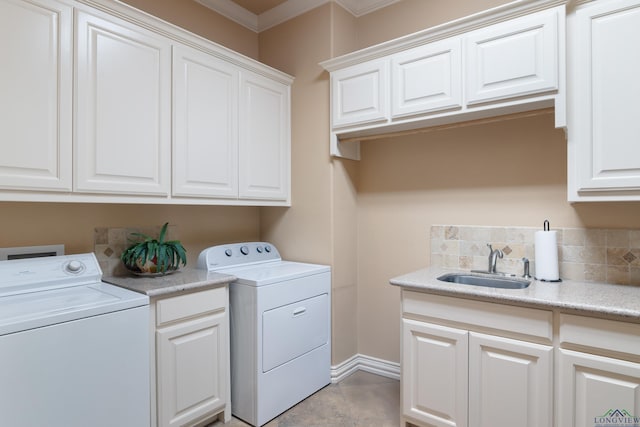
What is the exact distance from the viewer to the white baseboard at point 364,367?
2643mm

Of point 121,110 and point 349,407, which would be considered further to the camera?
point 349,407

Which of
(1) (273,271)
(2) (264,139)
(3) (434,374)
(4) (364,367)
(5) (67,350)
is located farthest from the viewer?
(4) (364,367)

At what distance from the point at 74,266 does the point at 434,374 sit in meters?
1.92

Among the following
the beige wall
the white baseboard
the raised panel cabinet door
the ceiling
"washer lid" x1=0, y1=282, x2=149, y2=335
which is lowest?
the white baseboard

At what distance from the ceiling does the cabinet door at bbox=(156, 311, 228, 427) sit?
2.26 metres

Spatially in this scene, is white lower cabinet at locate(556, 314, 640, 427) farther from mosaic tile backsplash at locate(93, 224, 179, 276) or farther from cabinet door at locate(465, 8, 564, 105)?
mosaic tile backsplash at locate(93, 224, 179, 276)

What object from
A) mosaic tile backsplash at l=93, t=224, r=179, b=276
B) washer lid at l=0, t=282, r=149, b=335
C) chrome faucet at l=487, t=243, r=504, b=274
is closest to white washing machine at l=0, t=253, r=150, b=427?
washer lid at l=0, t=282, r=149, b=335

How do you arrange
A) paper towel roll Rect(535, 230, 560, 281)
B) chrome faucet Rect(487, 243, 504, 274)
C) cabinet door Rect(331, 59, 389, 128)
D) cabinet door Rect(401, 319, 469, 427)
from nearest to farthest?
cabinet door Rect(401, 319, 469, 427)
paper towel roll Rect(535, 230, 560, 281)
chrome faucet Rect(487, 243, 504, 274)
cabinet door Rect(331, 59, 389, 128)

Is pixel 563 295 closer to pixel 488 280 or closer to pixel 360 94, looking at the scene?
pixel 488 280

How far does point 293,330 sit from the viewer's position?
230cm

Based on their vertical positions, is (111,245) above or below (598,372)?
above

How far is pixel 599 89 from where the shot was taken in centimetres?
170

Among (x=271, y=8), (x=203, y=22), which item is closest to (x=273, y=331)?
(x=203, y=22)

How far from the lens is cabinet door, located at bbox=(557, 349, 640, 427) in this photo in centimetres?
144
